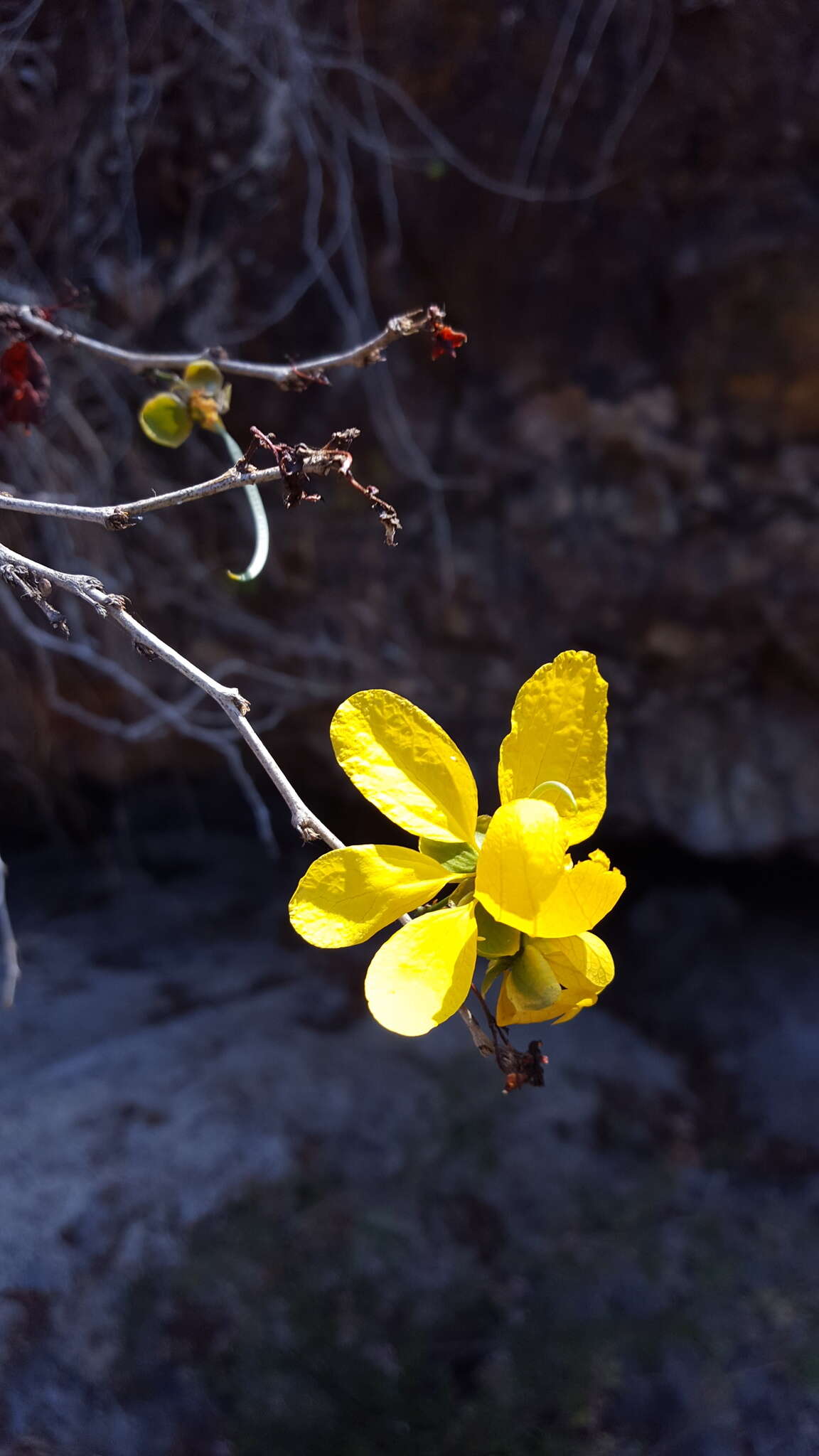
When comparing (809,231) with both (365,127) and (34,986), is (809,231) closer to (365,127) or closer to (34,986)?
(365,127)

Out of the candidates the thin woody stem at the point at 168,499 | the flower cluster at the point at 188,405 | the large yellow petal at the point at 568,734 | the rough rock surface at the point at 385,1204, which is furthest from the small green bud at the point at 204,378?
the rough rock surface at the point at 385,1204

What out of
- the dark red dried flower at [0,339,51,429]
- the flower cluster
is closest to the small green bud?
the flower cluster

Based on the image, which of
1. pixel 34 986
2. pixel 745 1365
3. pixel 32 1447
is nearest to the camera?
pixel 32 1447

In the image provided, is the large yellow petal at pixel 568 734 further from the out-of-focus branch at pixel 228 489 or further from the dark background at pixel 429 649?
the dark background at pixel 429 649

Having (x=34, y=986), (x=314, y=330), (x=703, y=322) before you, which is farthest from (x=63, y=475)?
(x=703, y=322)

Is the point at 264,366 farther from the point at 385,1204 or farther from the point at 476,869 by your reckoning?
the point at 385,1204

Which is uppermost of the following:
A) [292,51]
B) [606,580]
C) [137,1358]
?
[292,51]
